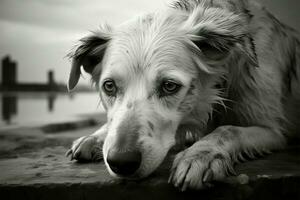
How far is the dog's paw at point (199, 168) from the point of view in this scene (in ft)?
7.80

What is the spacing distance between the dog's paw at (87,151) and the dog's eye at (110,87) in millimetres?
499

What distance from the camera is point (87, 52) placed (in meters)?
3.36

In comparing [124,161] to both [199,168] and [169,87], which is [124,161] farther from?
[169,87]

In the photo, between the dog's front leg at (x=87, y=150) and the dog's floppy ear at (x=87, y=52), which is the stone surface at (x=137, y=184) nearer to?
the dog's front leg at (x=87, y=150)

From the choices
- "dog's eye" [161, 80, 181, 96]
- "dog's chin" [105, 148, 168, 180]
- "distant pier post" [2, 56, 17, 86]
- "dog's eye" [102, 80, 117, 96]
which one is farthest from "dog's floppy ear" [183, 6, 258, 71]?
"distant pier post" [2, 56, 17, 86]

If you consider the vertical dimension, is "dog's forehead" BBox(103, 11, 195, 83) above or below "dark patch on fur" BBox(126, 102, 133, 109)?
above

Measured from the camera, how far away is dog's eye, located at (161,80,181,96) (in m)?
2.79

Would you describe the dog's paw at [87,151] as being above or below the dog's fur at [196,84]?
below

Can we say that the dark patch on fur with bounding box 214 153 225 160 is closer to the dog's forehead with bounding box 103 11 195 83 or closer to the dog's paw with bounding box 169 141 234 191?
the dog's paw with bounding box 169 141 234 191

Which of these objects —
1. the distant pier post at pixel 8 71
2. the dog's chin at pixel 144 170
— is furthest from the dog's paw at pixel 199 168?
the distant pier post at pixel 8 71

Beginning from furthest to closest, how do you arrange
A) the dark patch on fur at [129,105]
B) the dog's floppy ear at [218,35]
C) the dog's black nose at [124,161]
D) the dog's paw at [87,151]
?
1. the dog's paw at [87,151]
2. the dog's floppy ear at [218,35]
3. the dark patch on fur at [129,105]
4. the dog's black nose at [124,161]

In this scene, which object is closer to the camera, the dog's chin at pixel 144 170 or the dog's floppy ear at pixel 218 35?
the dog's chin at pixel 144 170

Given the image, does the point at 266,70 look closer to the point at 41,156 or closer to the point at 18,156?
the point at 41,156

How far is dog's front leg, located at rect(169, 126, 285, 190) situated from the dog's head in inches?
6.5
